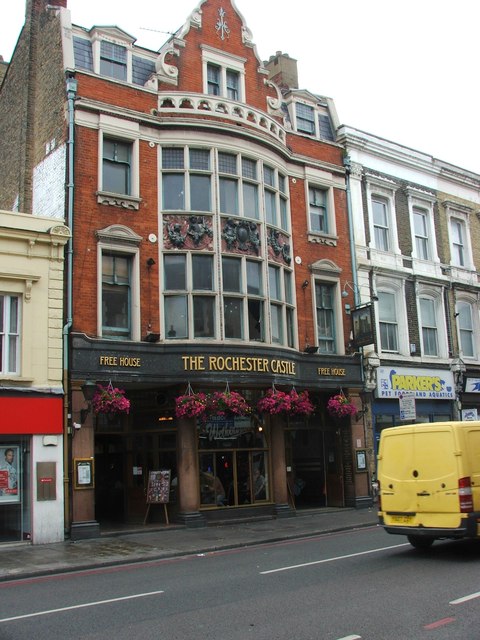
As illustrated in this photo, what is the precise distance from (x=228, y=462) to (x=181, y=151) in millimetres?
9385

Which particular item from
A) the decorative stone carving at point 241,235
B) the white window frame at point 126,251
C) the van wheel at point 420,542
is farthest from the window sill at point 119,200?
the van wheel at point 420,542

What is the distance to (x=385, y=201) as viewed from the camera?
26641mm

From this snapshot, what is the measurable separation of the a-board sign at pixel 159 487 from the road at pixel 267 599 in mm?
5305

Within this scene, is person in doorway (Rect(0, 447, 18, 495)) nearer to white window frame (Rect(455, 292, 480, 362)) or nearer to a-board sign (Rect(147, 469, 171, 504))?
a-board sign (Rect(147, 469, 171, 504))

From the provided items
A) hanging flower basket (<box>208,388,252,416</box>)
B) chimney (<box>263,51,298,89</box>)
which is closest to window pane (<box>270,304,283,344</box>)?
hanging flower basket (<box>208,388,252,416</box>)

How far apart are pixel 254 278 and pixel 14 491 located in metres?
8.98

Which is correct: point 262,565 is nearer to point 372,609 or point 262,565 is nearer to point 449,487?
point 449,487

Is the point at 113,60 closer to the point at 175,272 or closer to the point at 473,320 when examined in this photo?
the point at 175,272

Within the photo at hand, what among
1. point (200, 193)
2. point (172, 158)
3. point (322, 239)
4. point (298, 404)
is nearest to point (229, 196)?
point (200, 193)

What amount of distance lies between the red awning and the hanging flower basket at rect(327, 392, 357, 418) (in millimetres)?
8806

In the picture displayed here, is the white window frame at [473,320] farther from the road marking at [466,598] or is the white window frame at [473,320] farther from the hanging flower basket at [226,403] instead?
the road marking at [466,598]

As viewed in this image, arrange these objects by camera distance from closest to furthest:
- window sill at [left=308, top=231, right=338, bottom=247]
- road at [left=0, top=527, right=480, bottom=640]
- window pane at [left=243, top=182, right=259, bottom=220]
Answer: road at [left=0, top=527, right=480, bottom=640], window pane at [left=243, top=182, right=259, bottom=220], window sill at [left=308, top=231, right=338, bottom=247]

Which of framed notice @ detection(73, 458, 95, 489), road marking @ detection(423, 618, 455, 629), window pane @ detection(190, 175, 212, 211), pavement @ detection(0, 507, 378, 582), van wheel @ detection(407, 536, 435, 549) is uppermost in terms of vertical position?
window pane @ detection(190, 175, 212, 211)

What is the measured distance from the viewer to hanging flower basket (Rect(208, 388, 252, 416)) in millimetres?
18297
